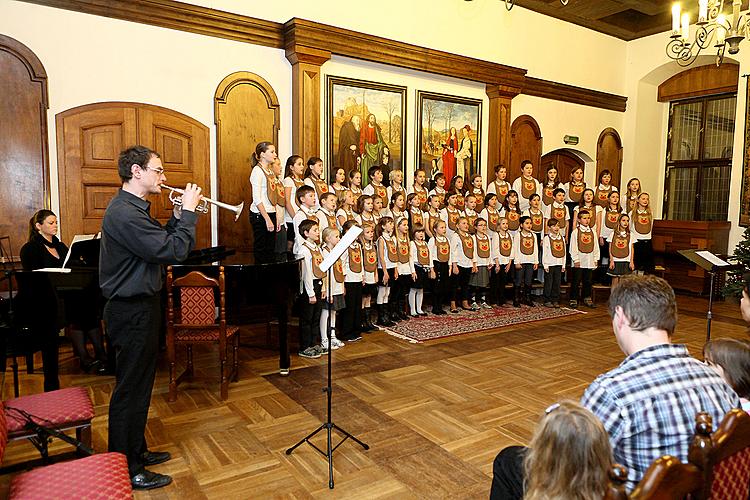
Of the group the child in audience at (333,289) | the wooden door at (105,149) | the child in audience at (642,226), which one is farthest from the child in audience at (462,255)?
the wooden door at (105,149)

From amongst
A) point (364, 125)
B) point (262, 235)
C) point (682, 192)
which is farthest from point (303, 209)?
point (682, 192)

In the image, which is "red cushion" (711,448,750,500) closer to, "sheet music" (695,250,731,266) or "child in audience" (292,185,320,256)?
"sheet music" (695,250,731,266)

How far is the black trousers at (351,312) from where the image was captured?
5.74 metres

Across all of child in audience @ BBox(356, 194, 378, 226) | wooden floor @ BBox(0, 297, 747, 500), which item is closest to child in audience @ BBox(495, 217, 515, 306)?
wooden floor @ BBox(0, 297, 747, 500)

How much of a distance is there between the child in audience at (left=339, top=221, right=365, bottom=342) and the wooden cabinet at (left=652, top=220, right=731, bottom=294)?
5978mm

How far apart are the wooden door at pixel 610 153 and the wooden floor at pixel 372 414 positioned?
5.80m

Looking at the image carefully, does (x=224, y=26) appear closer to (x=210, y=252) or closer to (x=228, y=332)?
(x=210, y=252)

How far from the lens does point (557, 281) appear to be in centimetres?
770

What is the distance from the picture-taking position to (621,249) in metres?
7.67

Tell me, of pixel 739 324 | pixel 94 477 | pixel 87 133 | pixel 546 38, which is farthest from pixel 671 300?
pixel 546 38

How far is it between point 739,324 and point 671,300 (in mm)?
6093

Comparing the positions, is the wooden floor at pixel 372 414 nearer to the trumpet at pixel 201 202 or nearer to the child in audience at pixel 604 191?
the trumpet at pixel 201 202

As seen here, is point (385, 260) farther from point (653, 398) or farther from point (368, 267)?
point (653, 398)

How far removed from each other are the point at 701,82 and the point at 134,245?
10.8 meters
